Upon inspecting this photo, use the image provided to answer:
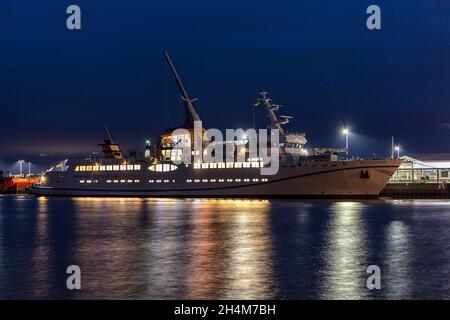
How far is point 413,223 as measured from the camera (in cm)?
4322

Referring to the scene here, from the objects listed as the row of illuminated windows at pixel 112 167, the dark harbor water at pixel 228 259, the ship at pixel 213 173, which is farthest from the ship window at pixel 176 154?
the dark harbor water at pixel 228 259

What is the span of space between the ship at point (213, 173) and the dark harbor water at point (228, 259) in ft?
102

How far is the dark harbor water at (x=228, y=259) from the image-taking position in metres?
18.9

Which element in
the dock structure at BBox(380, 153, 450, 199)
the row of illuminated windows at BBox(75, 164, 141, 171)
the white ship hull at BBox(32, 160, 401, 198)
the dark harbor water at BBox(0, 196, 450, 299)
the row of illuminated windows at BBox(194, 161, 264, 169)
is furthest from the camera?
the dock structure at BBox(380, 153, 450, 199)

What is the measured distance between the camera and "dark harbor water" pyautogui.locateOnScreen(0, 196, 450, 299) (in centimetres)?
1889

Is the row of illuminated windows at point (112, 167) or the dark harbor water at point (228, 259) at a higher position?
the row of illuminated windows at point (112, 167)

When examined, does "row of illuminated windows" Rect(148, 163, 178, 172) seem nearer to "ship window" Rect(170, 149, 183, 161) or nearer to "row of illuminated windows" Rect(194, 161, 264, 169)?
"ship window" Rect(170, 149, 183, 161)

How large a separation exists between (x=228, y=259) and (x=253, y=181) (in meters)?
54.6

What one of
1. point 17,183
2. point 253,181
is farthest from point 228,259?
point 17,183

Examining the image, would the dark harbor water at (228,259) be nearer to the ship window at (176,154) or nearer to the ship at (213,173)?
the ship at (213,173)

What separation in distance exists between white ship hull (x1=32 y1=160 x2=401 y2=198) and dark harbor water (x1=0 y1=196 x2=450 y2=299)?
1211 inches

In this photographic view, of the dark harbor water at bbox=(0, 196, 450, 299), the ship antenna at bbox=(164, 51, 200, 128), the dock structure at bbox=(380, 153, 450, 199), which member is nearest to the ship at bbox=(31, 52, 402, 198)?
the ship antenna at bbox=(164, 51, 200, 128)
